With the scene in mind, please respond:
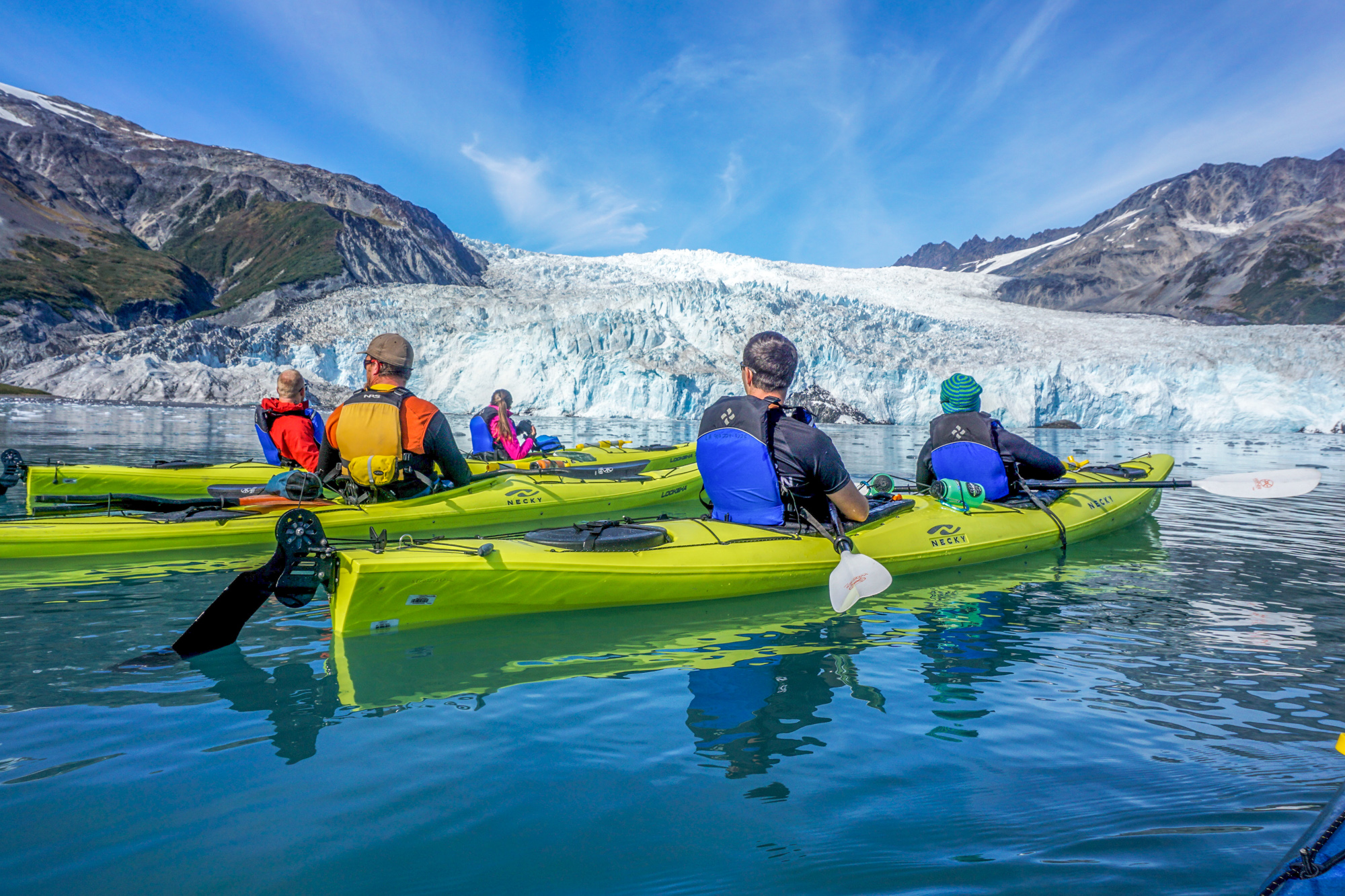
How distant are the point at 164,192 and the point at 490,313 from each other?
75364 millimetres

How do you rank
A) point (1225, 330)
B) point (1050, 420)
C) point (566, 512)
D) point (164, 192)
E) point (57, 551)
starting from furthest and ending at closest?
1. point (164, 192)
2. point (1225, 330)
3. point (1050, 420)
4. point (566, 512)
5. point (57, 551)

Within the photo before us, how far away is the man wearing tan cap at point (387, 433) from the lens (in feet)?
15.5

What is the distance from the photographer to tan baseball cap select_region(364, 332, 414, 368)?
4.67 meters

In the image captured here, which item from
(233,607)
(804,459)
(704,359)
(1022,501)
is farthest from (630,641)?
(704,359)

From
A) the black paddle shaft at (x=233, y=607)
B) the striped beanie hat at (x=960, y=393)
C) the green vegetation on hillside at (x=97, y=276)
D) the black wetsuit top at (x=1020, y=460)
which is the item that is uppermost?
the green vegetation on hillside at (x=97, y=276)

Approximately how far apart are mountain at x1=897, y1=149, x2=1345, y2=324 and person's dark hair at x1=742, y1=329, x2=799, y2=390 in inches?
2826

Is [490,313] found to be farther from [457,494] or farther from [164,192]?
[164,192]

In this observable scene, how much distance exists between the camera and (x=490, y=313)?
3105cm

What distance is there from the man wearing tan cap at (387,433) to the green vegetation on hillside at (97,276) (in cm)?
5900

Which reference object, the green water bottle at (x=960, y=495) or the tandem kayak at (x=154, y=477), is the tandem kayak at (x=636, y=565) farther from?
the tandem kayak at (x=154, y=477)

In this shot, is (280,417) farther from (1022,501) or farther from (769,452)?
(1022,501)

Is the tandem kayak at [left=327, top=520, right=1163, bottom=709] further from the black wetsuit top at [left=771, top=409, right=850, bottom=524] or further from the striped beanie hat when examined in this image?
the striped beanie hat

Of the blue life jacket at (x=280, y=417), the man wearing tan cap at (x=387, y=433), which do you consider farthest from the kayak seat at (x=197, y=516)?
the blue life jacket at (x=280, y=417)

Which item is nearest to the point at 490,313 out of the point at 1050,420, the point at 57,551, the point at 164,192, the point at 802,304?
the point at 802,304
